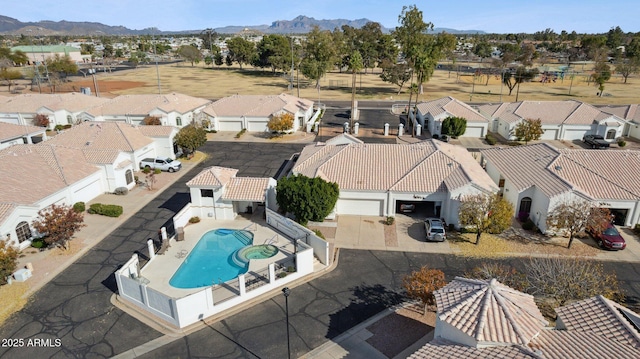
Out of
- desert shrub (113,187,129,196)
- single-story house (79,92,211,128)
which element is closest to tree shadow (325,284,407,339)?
desert shrub (113,187,129,196)

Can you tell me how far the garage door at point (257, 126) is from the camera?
6875 cm

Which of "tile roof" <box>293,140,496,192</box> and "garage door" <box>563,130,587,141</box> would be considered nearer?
"tile roof" <box>293,140,496,192</box>

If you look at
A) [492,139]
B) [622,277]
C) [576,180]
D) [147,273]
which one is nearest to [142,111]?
[147,273]

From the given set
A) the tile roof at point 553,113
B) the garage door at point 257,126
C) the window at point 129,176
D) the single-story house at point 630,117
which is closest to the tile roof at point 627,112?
the single-story house at point 630,117

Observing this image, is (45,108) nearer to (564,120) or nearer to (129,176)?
(129,176)

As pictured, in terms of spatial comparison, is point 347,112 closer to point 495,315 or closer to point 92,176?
point 92,176

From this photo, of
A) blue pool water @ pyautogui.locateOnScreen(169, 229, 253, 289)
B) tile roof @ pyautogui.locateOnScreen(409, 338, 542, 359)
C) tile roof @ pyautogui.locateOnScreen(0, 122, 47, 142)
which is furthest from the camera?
tile roof @ pyautogui.locateOnScreen(0, 122, 47, 142)

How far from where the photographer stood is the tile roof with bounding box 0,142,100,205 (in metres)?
34.4

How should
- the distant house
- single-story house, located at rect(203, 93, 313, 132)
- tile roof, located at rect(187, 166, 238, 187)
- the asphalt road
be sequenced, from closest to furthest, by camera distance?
the asphalt road
tile roof, located at rect(187, 166, 238, 187)
single-story house, located at rect(203, 93, 313, 132)
the distant house

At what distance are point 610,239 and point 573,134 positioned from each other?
122 ft

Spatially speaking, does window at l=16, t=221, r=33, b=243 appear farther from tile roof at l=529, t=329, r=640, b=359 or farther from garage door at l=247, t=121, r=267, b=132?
garage door at l=247, t=121, r=267, b=132

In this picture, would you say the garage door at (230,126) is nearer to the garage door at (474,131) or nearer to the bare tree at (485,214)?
the garage door at (474,131)

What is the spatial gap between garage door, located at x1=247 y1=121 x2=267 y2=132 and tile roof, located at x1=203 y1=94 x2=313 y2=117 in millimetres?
1325

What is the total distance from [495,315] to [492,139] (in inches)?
1926
